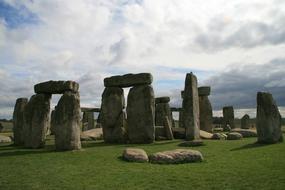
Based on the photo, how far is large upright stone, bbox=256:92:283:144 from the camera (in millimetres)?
15703

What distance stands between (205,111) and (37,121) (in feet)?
48.5

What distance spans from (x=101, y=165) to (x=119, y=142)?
923cm

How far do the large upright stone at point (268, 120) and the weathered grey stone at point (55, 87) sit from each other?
809 cm

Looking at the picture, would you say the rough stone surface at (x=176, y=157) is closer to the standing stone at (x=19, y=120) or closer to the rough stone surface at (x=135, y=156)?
the rough stone surface at (x=135, y=156)

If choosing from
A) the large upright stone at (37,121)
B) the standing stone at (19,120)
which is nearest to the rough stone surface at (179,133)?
the large upright stone at (37,121)

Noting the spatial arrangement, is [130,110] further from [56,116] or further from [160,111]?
[160,111]

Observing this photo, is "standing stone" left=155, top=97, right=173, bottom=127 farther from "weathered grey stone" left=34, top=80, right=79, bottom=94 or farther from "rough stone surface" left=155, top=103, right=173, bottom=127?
"weathered grey stone" left=34, top=80, right=79, bottom=94

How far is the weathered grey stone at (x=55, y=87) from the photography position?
1512 cm

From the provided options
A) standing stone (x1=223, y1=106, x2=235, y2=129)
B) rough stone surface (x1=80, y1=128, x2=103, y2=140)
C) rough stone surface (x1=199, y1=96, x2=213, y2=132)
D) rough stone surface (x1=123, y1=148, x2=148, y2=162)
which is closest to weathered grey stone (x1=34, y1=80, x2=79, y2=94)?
rough stone surface (x1=123, y1=148, x2=148, y2=162)

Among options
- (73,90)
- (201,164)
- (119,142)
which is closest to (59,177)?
(201,164)

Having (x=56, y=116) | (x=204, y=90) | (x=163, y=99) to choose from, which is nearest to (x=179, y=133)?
(x=204, y=90)

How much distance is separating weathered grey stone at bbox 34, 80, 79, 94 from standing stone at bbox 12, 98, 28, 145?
3101 mm

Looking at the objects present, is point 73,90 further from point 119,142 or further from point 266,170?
point 266,170

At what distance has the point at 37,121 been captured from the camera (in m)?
16.2
